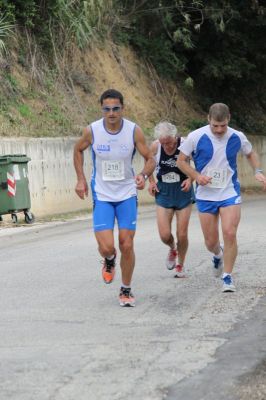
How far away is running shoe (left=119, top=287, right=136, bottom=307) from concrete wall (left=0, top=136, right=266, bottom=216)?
1021cm

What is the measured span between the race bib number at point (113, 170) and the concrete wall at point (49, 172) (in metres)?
10.1

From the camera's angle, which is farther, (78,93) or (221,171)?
(78,93)

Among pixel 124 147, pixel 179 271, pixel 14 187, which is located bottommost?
pixel 14 187

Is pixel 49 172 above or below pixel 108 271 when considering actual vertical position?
below

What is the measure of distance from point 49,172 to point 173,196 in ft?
34.4

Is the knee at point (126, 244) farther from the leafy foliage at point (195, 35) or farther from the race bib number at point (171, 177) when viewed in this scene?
the leafy foliage at point (195, 35)

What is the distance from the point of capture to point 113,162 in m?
8.54

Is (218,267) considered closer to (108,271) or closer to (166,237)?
(166,237)

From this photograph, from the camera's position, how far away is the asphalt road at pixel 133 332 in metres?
5.66

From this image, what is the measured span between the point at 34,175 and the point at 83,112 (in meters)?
5.87

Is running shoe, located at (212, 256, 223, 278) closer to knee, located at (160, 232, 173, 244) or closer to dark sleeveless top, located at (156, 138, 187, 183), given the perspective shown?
knee, located at (160, 232, 173, 244)

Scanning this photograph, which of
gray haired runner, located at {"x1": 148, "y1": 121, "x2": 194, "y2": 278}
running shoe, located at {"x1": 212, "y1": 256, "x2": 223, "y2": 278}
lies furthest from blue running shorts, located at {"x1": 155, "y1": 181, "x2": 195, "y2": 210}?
running shoe, located at {"x1": 212, "y1": 256, "x2": 223, "y2": 278}

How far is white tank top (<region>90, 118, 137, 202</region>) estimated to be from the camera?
8547 mm

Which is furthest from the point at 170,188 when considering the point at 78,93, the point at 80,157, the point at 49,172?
the point at 78,93
